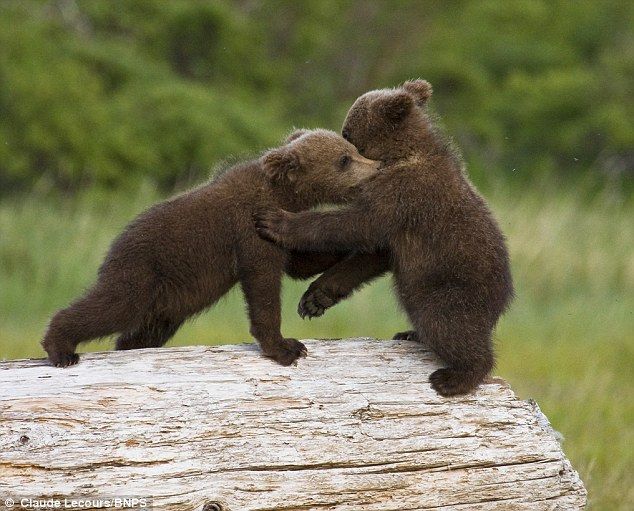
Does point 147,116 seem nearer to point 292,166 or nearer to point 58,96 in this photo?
point 58,96

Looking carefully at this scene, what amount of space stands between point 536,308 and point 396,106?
7467 millimetres

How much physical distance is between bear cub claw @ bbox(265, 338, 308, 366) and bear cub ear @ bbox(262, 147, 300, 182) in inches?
38.0

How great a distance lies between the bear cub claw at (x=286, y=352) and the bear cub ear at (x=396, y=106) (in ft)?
4.68

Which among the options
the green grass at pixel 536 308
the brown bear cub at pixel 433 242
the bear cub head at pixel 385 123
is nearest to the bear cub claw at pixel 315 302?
the brown bear cub at pixel 433 242

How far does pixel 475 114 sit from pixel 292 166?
23411 mm

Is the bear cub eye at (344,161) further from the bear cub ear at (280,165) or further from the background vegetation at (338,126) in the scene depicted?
the background vegetation at (338,126)

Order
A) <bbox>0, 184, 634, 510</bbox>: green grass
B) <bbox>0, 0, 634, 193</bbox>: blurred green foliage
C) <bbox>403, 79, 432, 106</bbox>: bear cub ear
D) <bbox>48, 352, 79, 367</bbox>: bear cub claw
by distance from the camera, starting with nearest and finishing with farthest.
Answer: <bbox>48, 352, 79, 367</bbox>: bear cub claw, <bbox>403, 79, 432, 106</bbox>: bear cub ear, <bbox>0, 184, 634, 510</bbox>: green grass, <bbox>0, 0, 634, 193</bbox>: blurred green foliage

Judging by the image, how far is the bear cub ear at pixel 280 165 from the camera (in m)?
5.63

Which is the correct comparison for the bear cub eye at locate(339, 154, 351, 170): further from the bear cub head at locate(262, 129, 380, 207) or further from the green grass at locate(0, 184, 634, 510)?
the green grass at locate(0, 184, 634, 510)

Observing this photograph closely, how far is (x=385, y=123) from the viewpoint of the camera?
585 cm

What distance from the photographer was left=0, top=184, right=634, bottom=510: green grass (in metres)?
8.84

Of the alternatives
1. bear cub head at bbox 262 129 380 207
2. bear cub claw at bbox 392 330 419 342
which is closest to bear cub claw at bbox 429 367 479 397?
bear cub claw at bbox 392 330 419 342

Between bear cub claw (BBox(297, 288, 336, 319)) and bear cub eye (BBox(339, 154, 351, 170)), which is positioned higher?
bear cub eye (BBox(339, 154, 351, 170))

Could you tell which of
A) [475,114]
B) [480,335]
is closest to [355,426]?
[480,335]
